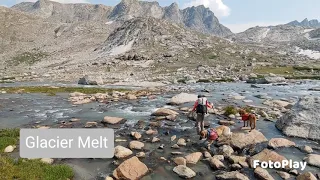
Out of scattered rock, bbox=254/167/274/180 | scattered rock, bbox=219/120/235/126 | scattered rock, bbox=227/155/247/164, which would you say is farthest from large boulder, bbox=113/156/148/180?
scattered rock, bbox=219/120/235/126

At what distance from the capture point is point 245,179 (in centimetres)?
1448

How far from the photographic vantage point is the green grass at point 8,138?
19.0 meters

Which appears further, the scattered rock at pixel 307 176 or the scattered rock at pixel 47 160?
the scattered rock at pixel 47 160

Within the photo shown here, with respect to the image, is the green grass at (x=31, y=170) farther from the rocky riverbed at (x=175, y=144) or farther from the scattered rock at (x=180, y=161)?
the scattered rock at (x=180, y=161)

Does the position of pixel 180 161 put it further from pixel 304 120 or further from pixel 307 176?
pixel 304 120

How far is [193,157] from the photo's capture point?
17.2 metres

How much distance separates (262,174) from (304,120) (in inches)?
366

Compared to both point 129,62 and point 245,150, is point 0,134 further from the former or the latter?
point 129,62

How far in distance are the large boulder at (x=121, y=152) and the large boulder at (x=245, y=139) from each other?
6.59 meters

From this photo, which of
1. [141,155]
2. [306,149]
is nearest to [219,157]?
[141,155]

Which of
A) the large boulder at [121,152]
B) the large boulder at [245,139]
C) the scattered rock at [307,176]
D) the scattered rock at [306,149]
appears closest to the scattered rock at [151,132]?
the large boulder at [121,152]

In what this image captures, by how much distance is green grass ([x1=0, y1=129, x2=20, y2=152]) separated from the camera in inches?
750

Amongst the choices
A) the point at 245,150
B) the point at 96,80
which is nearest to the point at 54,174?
the point at 245,150

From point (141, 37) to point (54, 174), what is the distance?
465ft
